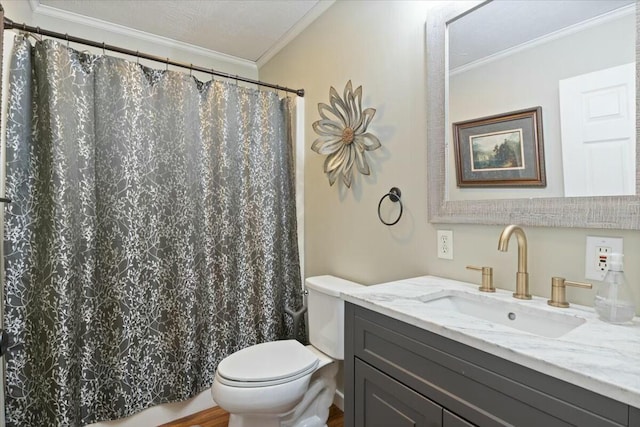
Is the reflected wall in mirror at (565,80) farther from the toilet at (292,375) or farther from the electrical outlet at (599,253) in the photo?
the toilet at (292,375)

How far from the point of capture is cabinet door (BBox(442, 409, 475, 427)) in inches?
30.4

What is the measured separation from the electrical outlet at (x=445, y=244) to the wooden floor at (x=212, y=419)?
116cm

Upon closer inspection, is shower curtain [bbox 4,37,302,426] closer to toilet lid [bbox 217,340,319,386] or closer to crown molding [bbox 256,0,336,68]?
toilet lid [bbox 217,340,319,386]

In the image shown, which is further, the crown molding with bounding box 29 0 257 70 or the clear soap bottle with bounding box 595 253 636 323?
the crown molding with bounding box 29 0 257 70

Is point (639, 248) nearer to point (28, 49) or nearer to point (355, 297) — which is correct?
point (355, 297)

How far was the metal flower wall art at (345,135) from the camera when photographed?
1.74 metres

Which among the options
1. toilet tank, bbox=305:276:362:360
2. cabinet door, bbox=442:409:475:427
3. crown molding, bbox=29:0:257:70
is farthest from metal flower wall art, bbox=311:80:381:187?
crown molding, bbox=29:0:257:70

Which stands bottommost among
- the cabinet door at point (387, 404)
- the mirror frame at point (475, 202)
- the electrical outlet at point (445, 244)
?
the cabinet door at point (387, 404)

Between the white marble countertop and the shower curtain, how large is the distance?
119 centimetres

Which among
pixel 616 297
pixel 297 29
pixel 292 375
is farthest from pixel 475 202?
pixel 297 29

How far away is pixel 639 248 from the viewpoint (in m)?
0.88

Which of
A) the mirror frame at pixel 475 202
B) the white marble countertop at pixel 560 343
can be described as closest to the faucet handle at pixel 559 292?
the white marble countertop at pixel 560 343

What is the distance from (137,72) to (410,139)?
147 cm

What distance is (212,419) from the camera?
1.89m
